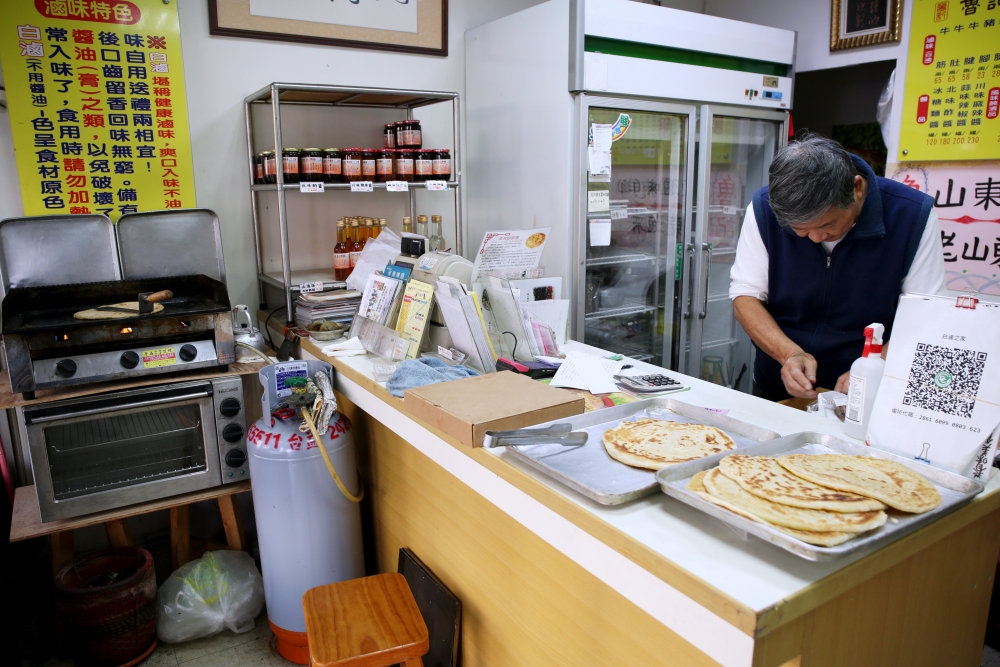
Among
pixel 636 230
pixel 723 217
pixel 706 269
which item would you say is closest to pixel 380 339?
pixel 636 230

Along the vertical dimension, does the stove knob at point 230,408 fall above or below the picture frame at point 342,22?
below

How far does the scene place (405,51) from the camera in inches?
137

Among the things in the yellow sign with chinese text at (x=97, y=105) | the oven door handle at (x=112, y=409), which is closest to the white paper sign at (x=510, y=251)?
the oven door handle at (x=112, y=409)

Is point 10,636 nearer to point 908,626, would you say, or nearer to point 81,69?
point 81,69

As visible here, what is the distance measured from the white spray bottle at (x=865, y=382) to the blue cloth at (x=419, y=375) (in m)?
1.00

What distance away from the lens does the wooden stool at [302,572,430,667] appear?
1.67 m

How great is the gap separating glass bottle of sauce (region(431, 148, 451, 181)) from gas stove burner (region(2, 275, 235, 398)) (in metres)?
1.10

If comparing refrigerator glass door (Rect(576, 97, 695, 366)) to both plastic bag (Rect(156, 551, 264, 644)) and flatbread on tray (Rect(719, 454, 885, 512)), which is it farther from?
flatbread on tray (Rect(719, 454, 885, 512))

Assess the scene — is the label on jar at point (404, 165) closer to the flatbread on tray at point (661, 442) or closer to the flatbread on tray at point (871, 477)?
the flatbread on tray at point (661, 442)

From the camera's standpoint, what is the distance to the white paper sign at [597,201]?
3262 mm

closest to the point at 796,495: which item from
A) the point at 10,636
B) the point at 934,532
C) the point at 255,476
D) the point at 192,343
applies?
the point at 934,532

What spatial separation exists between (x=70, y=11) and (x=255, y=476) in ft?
6.55

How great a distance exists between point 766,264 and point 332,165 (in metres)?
1.79

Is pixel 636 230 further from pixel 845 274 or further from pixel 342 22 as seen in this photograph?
pixel 342 22
